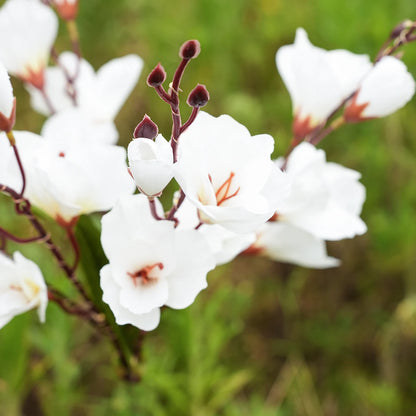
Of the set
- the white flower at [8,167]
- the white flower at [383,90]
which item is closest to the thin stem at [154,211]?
the white flower at [8,167]

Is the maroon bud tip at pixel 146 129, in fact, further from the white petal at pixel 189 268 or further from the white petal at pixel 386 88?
the white petal at pixel 386 88

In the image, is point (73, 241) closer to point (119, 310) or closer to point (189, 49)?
point (119, 310)

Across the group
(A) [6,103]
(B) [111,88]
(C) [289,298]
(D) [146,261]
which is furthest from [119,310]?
(C) [289,298]

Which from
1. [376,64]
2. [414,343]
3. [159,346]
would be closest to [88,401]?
[159,346]

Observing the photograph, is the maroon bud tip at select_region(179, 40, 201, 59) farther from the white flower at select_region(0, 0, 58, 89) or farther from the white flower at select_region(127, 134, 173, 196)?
the white flower at select_region(0, 0, 58, 89)

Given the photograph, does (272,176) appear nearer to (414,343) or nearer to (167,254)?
(167,254)

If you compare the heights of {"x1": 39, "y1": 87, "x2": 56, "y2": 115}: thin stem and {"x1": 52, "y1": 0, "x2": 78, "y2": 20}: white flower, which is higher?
{"x1": 52, "y1": 0, "x2": 78, "y2": 20}: white flower

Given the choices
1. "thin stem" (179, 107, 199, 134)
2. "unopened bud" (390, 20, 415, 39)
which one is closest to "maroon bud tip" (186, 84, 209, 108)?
"thin stem" (179, 107, 199, 134)
